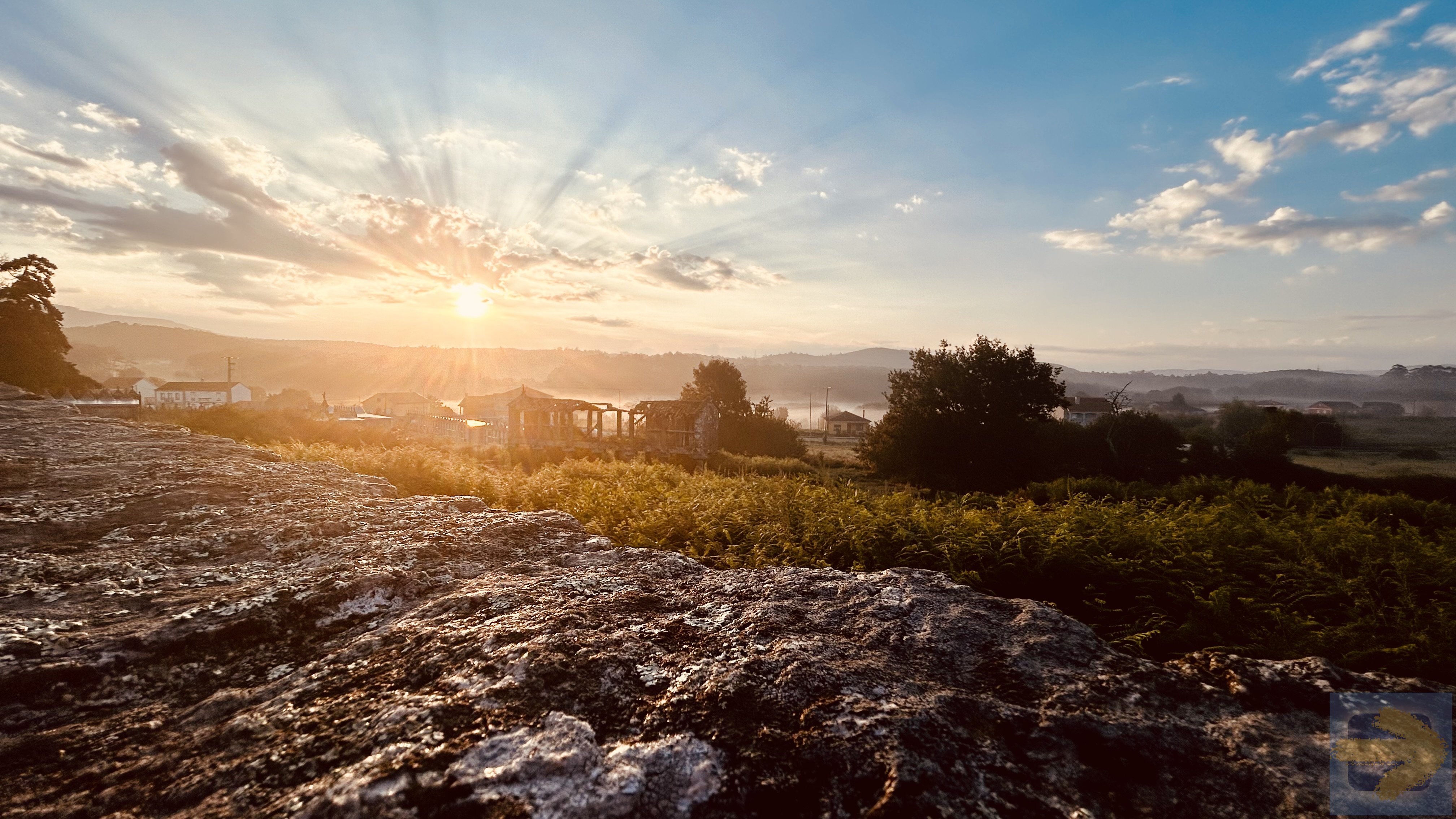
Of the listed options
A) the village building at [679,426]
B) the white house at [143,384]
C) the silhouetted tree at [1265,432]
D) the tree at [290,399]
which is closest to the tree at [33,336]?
the village building at [679,426]

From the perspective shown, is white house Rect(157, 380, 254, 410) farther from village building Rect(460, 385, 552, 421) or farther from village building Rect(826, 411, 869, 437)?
village building Rect(826, 411, 869, 437)

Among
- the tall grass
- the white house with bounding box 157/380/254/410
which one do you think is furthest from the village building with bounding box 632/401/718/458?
the white house with bounding box 157/380/254/410

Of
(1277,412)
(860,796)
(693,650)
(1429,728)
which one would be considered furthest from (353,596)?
(1277,412)

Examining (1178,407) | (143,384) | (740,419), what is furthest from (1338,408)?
(143,384)

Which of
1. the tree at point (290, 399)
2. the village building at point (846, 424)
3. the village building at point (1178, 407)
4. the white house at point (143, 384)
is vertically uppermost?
the white house at point (143, 384)

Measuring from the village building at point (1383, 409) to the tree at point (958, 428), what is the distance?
189617 millimetres

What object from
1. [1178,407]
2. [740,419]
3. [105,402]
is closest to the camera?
[105,402]

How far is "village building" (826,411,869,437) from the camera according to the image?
104m

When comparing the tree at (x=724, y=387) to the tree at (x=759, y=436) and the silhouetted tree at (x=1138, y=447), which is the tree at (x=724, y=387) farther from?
the silhouetted tree at (x=1138, y=447)

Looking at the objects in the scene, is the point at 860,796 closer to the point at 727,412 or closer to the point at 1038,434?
the point at 1038,434

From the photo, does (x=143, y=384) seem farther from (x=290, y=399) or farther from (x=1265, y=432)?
(x=1265, y=432)

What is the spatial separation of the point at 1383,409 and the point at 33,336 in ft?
884

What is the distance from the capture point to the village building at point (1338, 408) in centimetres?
12271

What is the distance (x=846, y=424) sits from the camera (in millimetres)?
107188
